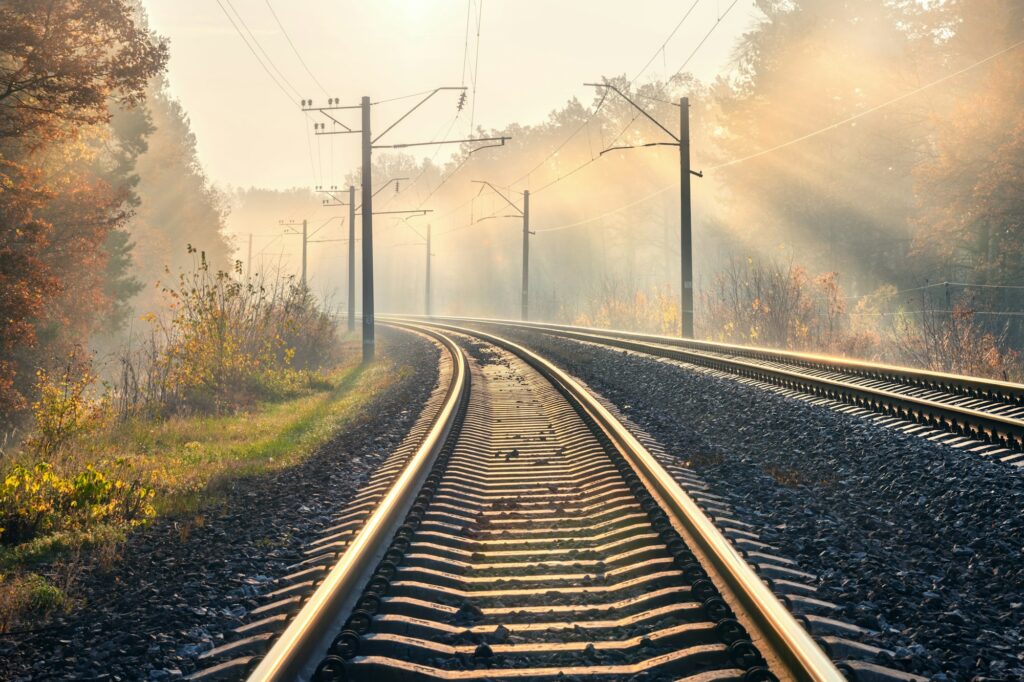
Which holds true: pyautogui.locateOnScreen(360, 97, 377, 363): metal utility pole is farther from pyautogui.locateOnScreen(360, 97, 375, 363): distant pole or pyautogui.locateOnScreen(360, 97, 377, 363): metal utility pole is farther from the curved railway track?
the curved railway track

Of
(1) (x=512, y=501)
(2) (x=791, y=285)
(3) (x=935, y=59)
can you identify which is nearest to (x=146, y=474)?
(1) (x=512, y=501)

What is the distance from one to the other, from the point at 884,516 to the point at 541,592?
3.22 meters

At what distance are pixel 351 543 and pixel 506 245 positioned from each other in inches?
3144

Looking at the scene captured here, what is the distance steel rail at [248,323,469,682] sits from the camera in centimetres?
342

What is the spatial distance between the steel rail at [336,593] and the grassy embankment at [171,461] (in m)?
1.52

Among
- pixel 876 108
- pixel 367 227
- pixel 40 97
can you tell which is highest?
pixel 876 108

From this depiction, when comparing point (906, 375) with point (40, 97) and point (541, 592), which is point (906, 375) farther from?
point (40, 97)

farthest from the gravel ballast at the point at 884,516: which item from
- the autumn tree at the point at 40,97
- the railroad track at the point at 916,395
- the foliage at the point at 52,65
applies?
the foliage at the point at 52,65

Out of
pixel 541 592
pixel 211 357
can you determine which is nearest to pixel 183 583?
pixel 541 592

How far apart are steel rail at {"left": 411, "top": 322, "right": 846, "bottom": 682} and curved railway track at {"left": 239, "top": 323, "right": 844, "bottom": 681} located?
1 centimetres

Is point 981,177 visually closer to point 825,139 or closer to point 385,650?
point 825,139

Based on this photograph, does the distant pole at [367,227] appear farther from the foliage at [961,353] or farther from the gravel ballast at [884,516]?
the gravel ballast at [884,516]

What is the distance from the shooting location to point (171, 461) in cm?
965

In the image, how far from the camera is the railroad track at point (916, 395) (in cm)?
816
